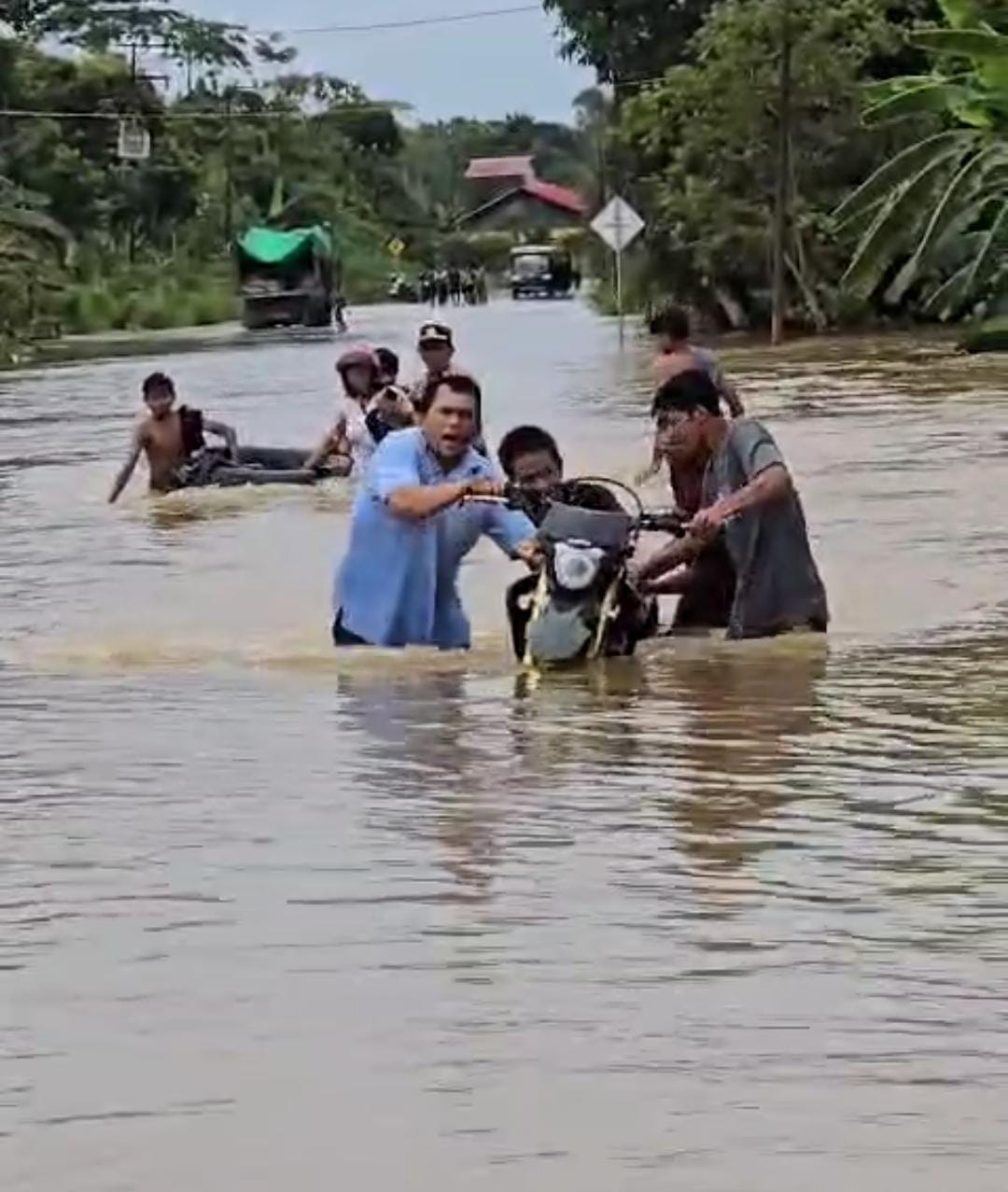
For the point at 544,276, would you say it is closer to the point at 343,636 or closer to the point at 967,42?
the point at 967,42

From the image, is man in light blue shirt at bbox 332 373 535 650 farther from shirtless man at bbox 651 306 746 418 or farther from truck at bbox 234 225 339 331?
truck at bbox 234 225 339 331

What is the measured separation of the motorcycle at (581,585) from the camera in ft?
33.8

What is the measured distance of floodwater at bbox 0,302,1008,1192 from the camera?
4.93m

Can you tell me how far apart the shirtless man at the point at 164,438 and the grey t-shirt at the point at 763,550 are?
989 cm

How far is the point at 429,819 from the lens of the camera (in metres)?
7.93

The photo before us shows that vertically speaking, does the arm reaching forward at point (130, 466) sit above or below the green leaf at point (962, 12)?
below

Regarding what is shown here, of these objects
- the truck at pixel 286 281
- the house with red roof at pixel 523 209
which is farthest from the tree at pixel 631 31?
the house with red roof at pixel 523 209

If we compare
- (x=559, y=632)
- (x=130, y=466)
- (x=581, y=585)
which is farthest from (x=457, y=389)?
(x=130, y=466)

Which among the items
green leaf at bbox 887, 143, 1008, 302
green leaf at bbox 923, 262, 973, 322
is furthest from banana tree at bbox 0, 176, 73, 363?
green leaf at bbox 887, 143, 1008, 302

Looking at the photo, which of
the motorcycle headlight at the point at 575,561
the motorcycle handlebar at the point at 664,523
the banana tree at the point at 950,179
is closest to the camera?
the motorcycle headlight at the point at 575,561

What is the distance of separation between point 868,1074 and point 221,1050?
1.12 m

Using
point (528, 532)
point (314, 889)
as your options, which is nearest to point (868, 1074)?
point (314, 889)

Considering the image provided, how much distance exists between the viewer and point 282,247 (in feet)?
254

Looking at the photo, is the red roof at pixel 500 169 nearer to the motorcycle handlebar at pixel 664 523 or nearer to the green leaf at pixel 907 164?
the green leaf at pixel 907 164
